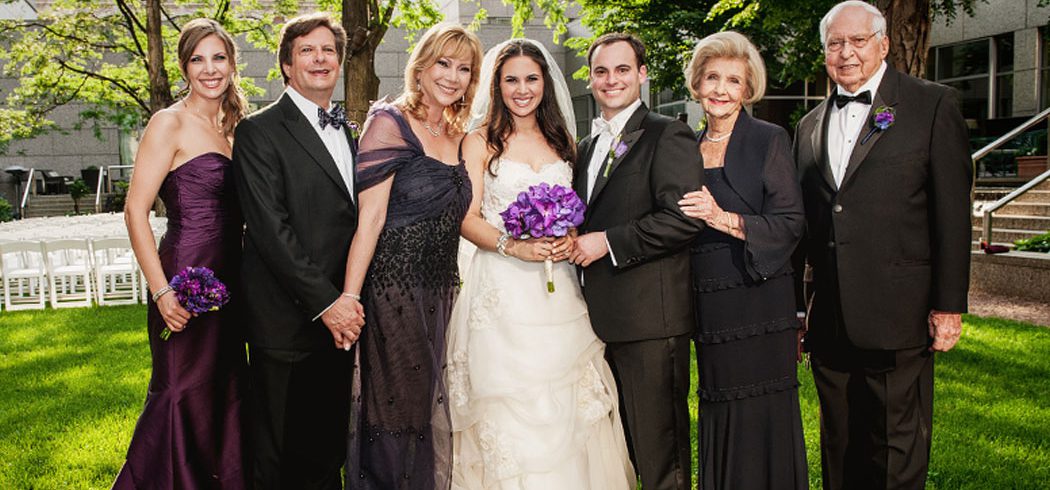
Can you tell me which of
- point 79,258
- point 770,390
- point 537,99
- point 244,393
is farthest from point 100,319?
point 770,390

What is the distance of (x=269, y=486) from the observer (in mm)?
4172

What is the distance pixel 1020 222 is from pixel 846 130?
44.4 ft

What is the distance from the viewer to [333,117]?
13.8 feet

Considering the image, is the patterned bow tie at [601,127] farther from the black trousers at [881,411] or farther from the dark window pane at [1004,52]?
the dark window pane at [1004,52]

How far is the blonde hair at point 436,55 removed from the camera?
434 centimetres

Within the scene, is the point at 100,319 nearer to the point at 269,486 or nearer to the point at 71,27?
the point at 269,486

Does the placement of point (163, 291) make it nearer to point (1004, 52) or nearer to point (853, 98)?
point (853, 98)

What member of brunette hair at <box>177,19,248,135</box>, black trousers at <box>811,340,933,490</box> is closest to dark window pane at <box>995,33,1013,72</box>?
black trousers at <box>811,340,933,490</box>

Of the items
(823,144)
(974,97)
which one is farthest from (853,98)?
(974,97)

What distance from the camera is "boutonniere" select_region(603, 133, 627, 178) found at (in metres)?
4.16

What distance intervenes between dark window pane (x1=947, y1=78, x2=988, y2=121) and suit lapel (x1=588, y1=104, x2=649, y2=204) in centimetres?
2521

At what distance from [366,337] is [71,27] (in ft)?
66.1

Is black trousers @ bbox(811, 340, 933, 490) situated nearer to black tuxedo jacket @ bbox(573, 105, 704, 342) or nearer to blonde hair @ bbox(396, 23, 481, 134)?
black tuxedo jacket @ bbox(573, 105, 704, 342)

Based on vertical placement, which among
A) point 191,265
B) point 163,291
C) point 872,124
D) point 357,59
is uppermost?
point 357,59
